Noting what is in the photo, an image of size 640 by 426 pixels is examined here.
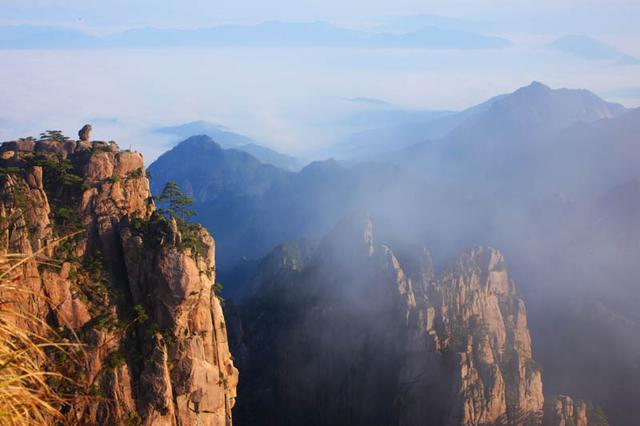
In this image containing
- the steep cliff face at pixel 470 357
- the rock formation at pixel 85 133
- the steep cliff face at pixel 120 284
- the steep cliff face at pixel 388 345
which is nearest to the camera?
the steep cliff face at pixel 120 284

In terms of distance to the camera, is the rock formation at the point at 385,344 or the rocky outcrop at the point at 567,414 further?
the rock formation at the point at 385,344

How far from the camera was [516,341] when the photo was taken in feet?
344

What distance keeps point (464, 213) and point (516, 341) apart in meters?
96.7

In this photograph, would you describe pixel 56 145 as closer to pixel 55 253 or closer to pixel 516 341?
pixel 55 253

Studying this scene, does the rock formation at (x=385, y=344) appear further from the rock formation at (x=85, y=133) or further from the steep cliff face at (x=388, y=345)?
the rock formation at (x=85, y=133)

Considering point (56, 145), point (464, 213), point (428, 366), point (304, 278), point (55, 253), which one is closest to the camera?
point (55, 253)

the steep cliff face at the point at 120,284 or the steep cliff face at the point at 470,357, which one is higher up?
the steep cliff face at the point at 120,284

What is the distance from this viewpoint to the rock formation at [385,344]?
8869 cm

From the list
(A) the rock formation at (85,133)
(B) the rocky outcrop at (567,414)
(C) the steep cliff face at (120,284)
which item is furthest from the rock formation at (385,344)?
(A) the rock formation at (85,133)

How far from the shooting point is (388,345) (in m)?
102

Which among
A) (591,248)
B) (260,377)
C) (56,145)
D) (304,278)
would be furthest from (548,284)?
(56,145)

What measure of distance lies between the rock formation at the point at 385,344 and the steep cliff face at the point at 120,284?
151ft

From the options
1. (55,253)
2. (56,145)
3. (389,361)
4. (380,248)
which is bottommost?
(389,361)

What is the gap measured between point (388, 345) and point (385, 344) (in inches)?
32.9
